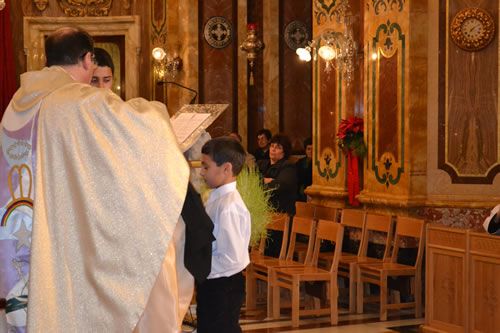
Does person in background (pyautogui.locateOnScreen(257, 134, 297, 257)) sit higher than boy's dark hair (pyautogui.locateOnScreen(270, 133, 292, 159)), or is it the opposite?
boy's dark hair (pyautogui.locateOnScreen(270, 133, 292, 159))

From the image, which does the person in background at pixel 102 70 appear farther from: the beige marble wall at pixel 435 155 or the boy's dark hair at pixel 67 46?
the beige marble wall at pixel 435 155

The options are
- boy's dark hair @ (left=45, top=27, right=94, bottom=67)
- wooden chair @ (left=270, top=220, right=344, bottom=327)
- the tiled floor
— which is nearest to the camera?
boy's dark hair @ (left=45, top=27, right=94, bottom=67)

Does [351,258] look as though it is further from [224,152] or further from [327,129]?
[224,152]

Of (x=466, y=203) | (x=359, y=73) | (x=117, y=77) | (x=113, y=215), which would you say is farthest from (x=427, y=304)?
(x=117, y=77)

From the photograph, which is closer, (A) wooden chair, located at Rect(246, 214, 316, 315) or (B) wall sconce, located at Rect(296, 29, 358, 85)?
(A) wooden chair, located at Rect(246, 214, 316, 315)

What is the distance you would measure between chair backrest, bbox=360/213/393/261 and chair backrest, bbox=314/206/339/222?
1.75ft

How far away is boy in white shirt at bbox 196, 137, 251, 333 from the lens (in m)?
3.93

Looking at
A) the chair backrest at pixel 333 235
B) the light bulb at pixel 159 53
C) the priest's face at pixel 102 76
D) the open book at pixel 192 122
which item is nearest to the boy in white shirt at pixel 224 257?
the priest's face at pixel 102 76

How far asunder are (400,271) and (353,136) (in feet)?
6.90

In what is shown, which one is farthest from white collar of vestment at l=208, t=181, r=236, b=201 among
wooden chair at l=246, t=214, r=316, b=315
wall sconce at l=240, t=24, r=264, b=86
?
wall sconce at l=240, t=24, r=264, b=86

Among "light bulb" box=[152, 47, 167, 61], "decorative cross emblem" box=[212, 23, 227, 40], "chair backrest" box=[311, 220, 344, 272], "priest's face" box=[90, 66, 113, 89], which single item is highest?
"decorative cross emblem" box=[212, 23, 227, 40]

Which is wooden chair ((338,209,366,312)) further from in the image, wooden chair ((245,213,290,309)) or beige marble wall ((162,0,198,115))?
beige marble wall ((162,0,198,115))

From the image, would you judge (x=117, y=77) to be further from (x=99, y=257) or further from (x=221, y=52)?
(x=99, y=257)

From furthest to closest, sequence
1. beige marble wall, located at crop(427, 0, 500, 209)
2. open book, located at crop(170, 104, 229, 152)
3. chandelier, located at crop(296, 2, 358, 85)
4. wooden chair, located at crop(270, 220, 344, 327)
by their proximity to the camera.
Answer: chandelier, located at crop(296, 2, 358, 85) < beige marble wall, located at crop(427, 0, 500, 209) < wooden chair, located at crop(270, 220, 344, 327) < open book, located at crop(170, 104, 229, 152)
